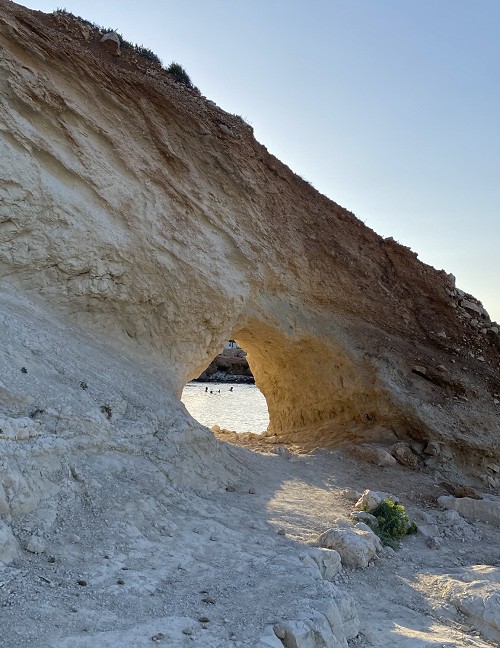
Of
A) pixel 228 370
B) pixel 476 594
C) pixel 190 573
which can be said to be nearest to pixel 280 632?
pixel 190 573

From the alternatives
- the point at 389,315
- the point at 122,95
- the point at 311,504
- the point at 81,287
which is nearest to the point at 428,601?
the point at 311,504

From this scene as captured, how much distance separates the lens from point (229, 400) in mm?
33500

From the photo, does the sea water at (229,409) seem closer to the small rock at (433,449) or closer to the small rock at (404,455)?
the small rock at (404,455)

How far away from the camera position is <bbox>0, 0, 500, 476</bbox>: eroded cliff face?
8.48 meters

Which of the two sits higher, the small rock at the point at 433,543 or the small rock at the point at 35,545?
the small rock at the point at 433,543

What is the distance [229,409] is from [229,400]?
5561 millimetres

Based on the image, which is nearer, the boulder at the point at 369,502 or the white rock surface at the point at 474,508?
the boulder at the point at 369,502

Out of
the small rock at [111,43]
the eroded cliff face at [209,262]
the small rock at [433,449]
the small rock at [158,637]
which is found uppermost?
the small rock at [111,43]

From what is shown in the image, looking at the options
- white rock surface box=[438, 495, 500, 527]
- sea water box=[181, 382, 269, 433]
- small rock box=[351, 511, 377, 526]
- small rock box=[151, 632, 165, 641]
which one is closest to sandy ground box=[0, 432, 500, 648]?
small rock box=[151, 632, 165, 641]

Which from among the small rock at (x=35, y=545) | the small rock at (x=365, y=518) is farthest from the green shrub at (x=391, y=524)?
the small rock at (x=35, y=545)

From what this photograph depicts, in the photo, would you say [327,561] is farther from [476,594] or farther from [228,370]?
[228,370]

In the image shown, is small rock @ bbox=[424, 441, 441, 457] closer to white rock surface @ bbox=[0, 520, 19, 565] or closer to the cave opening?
the cave opening

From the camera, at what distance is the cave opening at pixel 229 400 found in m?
21.7

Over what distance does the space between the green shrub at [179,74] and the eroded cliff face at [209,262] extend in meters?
0.68
